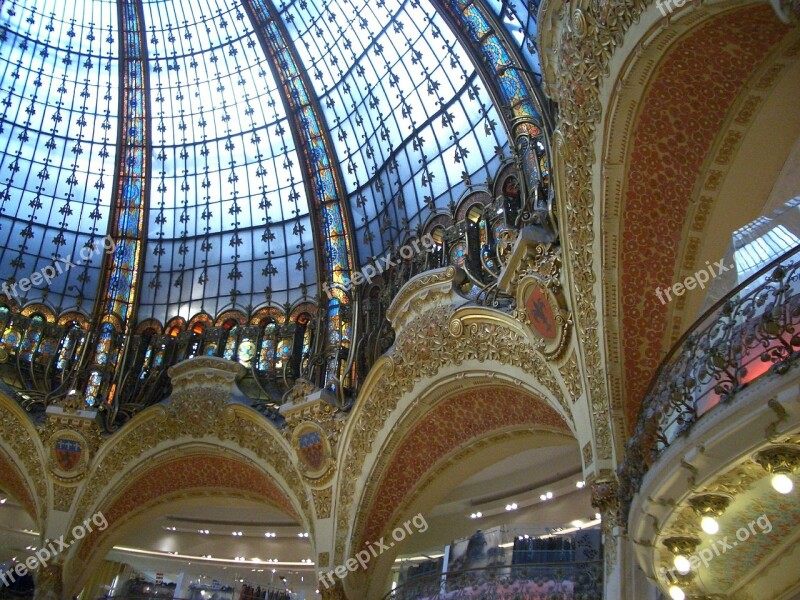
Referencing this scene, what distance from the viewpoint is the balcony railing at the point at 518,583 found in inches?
405

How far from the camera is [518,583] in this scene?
11016mm

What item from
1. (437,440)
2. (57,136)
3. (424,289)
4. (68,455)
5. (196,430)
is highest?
(57,136)

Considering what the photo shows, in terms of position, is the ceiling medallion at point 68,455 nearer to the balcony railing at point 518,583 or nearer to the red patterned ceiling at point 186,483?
the red patterned ceiling at point 186,483

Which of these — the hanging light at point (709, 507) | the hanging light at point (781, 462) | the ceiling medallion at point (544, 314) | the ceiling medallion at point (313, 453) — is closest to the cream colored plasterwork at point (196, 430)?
the ceiling medallion at point (313, 453)

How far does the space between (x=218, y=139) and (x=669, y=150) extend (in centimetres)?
1344

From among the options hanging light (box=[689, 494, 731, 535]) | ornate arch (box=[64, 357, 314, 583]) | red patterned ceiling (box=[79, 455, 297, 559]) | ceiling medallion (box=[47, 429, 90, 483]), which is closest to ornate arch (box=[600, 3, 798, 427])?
hanging light (box=[689, 494, 731, 535])

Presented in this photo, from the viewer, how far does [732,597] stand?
786cm

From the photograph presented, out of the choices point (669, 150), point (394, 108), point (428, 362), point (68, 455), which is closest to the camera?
point (669, 150)

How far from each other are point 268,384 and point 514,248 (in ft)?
29.3

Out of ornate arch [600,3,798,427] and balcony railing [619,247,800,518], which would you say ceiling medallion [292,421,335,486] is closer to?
ornate arch [600,3,798,427]

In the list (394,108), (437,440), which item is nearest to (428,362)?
(437,440)

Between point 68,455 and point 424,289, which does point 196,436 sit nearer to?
point 68,455

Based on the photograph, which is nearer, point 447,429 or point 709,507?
point 709,507

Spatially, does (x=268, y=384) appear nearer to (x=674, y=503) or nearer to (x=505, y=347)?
(x=505, y=347)
